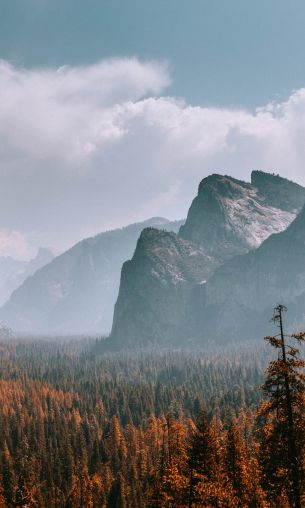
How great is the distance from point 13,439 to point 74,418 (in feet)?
67.9

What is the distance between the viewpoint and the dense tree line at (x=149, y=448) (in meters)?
28.0

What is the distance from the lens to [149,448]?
11438 cm

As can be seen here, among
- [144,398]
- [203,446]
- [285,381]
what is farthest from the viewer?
[144,398]

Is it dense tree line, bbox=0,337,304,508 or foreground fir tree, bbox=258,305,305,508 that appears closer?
foreground fir tree, bbox=258,305,305,508

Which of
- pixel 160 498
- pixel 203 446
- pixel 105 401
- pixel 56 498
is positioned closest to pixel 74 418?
pixel 105 401

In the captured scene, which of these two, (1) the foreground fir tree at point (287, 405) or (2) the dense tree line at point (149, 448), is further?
(2) the dense tree line at point (149, 448)

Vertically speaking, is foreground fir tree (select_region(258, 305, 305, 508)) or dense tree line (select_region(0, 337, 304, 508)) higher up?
foreground fir tree (select_region(258, 305, 305, 508))

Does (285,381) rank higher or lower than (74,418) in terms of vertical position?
higher

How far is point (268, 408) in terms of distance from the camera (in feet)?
82.6

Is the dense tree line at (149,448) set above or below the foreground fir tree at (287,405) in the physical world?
below

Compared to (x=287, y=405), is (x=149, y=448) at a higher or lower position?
lower

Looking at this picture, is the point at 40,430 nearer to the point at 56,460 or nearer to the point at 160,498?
the point at 56,460

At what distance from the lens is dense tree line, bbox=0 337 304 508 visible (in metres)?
28.0

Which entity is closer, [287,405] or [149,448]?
[287,405]
